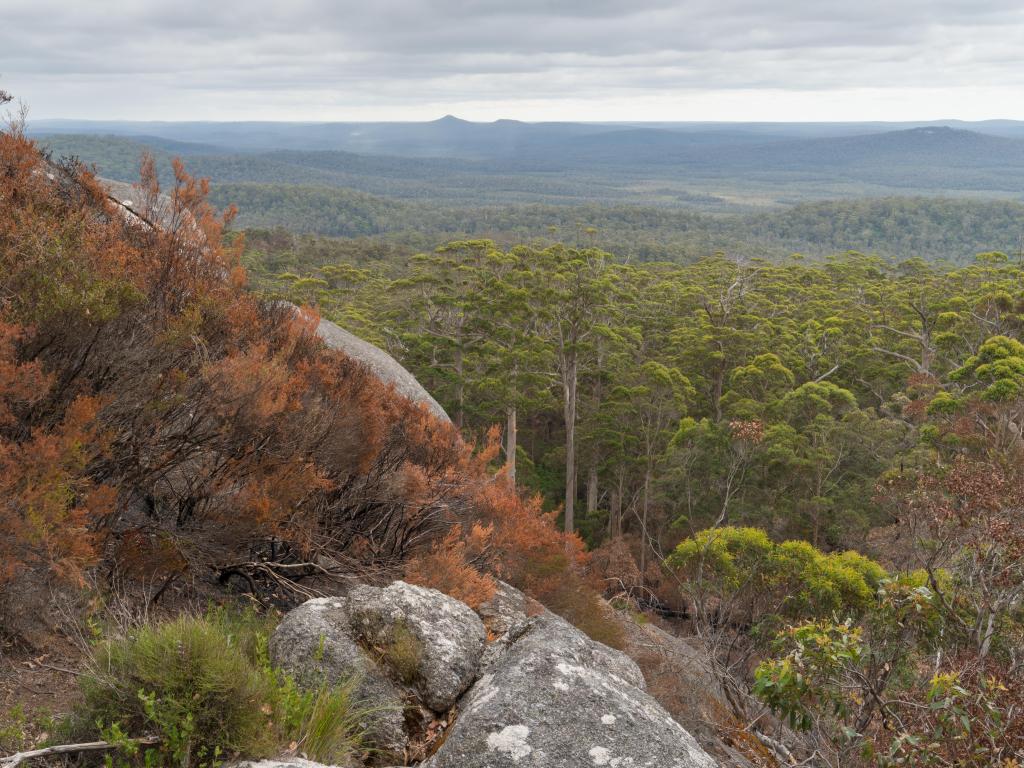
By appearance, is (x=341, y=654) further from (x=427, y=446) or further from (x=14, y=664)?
(x=427, y=446)

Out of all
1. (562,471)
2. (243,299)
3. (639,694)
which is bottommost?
(562,471)

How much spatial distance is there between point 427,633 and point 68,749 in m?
2.08

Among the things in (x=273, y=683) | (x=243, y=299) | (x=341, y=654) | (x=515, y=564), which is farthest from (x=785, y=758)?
(x=243, y=299)

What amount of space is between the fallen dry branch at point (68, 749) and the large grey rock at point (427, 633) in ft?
5.34

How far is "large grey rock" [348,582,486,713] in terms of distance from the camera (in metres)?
4.41

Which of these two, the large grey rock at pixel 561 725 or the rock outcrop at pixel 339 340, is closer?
the large grey rock at pixel 561 725

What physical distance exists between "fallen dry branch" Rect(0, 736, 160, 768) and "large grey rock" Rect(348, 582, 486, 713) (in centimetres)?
163

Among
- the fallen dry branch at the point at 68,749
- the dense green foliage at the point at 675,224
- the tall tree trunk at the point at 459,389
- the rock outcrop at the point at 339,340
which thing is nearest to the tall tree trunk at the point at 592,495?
the tall tree trunk at the point at 459,389

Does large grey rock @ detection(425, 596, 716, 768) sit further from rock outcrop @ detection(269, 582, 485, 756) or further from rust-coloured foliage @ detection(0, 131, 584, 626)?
rust-coloured foliage @ detection(0, 131, 584, 626)

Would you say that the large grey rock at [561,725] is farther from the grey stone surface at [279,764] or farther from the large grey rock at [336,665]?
the large grey rock at [336,665]

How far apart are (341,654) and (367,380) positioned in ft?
13.3

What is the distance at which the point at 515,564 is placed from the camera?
9.30 metres

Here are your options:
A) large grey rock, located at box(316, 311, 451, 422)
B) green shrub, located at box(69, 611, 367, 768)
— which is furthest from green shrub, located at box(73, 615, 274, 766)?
large grey rock, located at box(316, 311, 451, 422)

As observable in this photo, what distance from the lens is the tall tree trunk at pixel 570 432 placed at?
2353 centimetres
